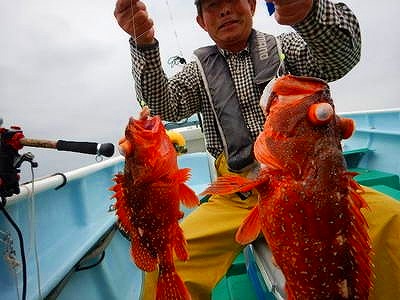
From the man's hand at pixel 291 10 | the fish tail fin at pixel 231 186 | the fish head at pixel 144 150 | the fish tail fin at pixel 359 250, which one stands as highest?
the man's hand at pixel 291 10

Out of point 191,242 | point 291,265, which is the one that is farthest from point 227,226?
point 291,265

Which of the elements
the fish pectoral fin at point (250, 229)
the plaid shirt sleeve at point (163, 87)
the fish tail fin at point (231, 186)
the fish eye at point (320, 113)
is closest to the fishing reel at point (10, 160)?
the plaid shirt sleeve at point (163, 87)

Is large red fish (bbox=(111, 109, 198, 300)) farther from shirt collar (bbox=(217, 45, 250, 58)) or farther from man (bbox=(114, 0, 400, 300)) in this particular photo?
shirt collar (bbox=(217, 45, 250, 58))

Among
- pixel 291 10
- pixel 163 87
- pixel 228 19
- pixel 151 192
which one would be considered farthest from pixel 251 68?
pixel 151 192

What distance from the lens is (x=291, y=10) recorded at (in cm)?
159

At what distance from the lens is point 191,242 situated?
2.49 meters

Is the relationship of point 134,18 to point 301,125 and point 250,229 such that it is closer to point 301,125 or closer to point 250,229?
point 301,125

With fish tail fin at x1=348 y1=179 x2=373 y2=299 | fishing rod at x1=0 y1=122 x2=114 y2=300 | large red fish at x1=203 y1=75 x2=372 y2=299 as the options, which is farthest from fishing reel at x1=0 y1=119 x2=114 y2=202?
fish tail fin at x1=348 y1=179 x2=373 y2=299

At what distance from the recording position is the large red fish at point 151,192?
1519 mm

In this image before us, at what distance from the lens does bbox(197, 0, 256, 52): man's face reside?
2436 millimetres

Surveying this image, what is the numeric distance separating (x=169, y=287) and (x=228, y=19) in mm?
1904

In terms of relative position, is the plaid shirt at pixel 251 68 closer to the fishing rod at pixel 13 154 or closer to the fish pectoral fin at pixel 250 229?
the fishing rod at pixel 13 154

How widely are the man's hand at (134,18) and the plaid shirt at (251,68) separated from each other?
114mm

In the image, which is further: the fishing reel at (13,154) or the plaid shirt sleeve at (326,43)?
the fishing reel at (13,154)
